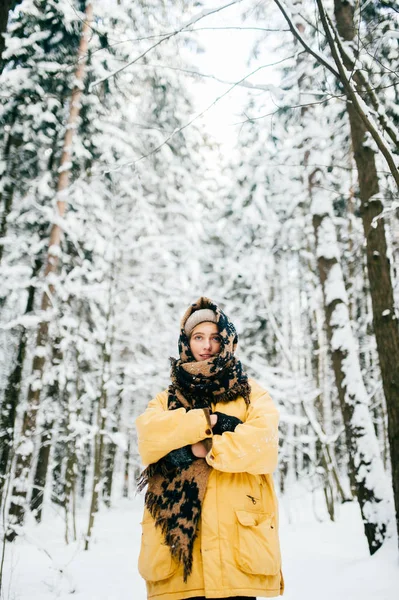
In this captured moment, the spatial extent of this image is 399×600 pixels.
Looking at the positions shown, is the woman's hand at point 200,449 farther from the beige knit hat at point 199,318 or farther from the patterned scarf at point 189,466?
the beige knit hat at point 199,318

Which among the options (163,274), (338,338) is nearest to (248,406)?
(338,338)

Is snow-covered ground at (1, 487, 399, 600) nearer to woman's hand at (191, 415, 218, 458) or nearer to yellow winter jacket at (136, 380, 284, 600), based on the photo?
yellow winter jacket at (136, 380, 284, 600)

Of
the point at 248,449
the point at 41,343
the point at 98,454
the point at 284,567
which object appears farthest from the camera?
the point at 41,343

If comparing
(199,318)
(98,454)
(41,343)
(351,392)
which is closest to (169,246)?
(41,343)

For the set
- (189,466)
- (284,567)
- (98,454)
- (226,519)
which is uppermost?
(98,454)

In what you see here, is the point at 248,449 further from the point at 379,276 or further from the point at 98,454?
the point at 98,454

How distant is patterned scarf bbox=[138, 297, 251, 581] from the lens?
192 centimetres

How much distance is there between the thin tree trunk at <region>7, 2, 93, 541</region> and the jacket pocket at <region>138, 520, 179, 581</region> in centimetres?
642

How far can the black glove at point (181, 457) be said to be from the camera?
2.04 metres

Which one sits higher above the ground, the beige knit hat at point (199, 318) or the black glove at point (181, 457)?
the beige knit hat at point (199, 318)

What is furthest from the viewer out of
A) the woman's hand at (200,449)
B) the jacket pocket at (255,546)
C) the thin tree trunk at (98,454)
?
the thin tree trunk at (98,454)

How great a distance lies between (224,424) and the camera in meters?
2.10

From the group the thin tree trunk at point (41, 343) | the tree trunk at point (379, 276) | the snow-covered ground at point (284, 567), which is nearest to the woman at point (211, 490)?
the snow-covered ground at point (284, 567)

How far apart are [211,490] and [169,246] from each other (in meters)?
11.5
